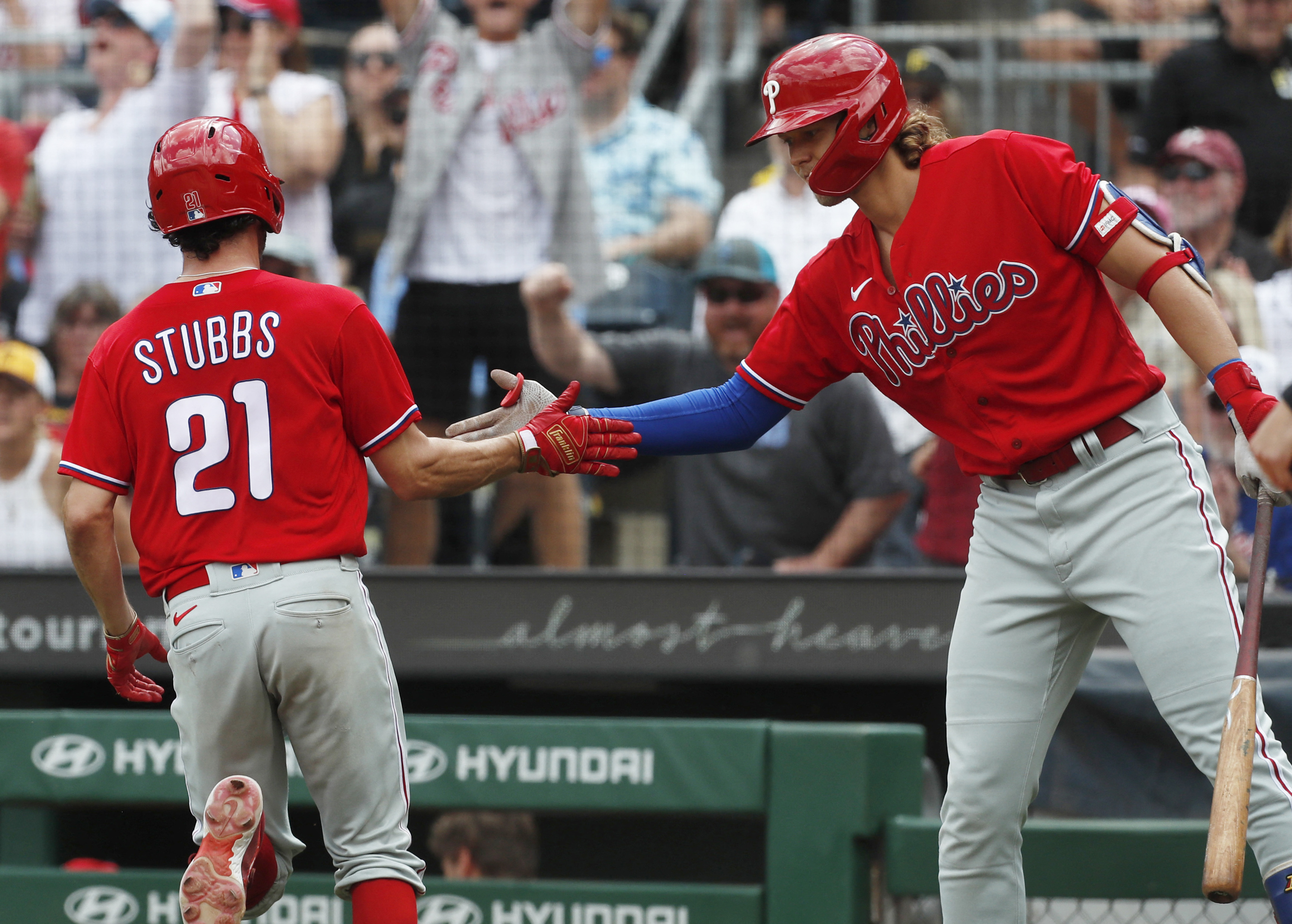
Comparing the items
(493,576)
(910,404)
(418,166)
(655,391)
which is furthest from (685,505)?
(910,404)

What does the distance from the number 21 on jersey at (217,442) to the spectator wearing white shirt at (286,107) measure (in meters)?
3.10

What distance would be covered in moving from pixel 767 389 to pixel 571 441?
47 centimetres

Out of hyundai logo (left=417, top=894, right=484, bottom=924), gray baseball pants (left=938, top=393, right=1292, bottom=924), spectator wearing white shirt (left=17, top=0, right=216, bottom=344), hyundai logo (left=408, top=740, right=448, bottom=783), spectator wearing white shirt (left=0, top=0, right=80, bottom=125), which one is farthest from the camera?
spectator wearing white shirt (left=0, top=0, right=80, bottom=125)

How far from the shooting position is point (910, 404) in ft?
10.7

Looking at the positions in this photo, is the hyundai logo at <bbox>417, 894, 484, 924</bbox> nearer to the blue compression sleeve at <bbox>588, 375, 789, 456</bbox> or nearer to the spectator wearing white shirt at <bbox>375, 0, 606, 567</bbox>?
the blue compression sleeve at <bbox>588, 375, 789, 456</bbox>

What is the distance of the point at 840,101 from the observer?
118 inches

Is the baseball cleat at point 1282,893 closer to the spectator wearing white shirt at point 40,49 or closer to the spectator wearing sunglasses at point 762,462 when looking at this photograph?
the spectator wearing sunglasses at point 762,462

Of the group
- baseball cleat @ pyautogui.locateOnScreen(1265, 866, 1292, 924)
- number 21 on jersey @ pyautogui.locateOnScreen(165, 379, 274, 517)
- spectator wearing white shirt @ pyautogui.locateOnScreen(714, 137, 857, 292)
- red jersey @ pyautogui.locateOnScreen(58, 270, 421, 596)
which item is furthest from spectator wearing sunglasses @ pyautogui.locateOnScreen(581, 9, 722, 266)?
baseball cleat @ pyautogui.locateOnScreen(1265, 866, 1292, 924)

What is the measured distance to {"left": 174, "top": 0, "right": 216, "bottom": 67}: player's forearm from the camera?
6.04 meters

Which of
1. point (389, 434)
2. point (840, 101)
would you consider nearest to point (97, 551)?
point (389, 434)

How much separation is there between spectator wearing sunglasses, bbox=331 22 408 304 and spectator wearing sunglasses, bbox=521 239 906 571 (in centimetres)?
111

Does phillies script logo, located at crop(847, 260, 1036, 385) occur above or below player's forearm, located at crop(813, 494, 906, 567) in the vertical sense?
above

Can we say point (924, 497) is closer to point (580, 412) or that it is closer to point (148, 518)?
point (580, 412)

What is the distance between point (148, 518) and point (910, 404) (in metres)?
1.63
